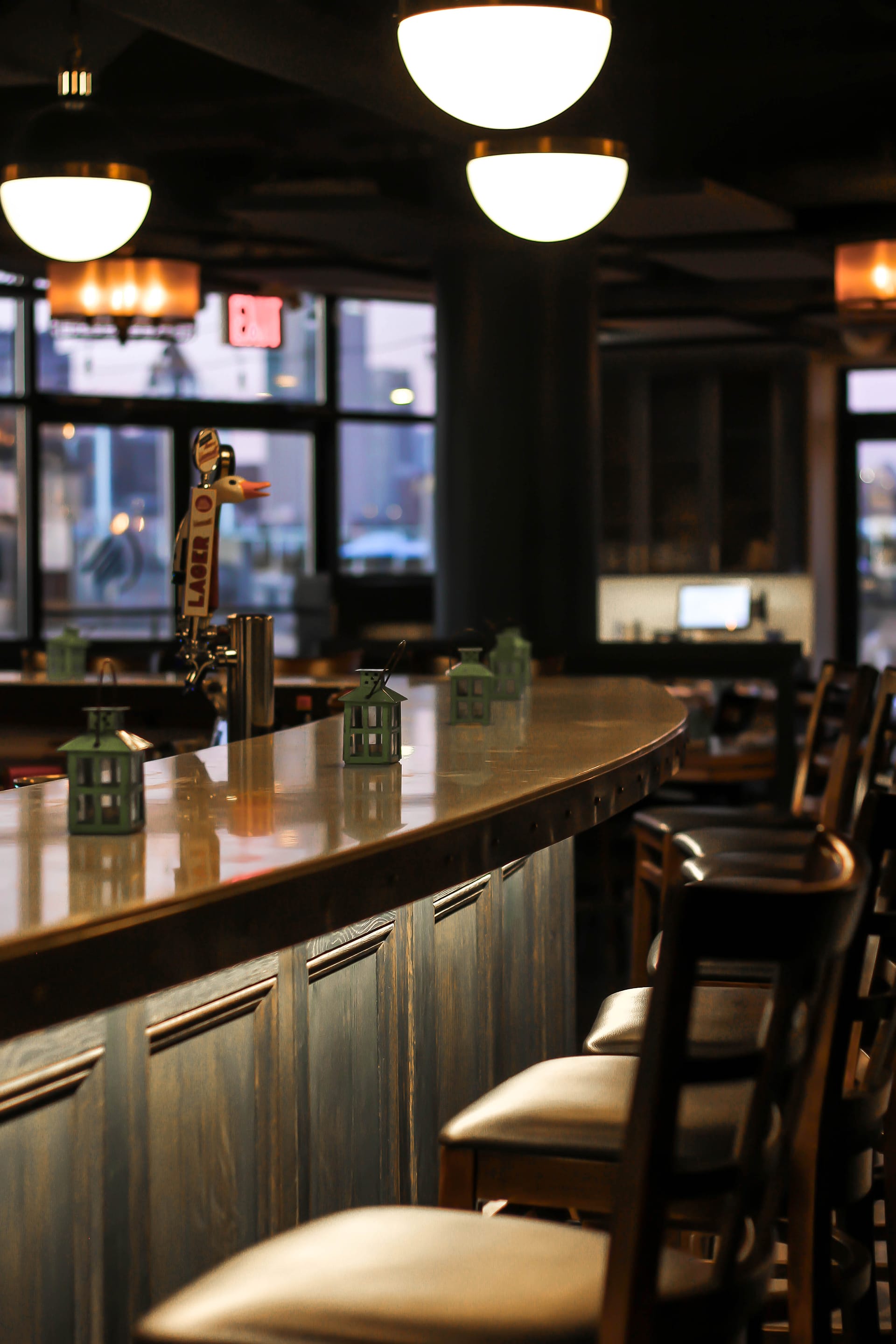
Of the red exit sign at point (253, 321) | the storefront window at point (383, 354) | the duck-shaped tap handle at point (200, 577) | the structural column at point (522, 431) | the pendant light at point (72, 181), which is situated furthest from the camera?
the storefront window at point (383, 354)

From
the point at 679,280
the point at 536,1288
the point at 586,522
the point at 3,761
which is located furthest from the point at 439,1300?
the point at 679,280

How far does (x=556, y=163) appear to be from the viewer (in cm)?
325

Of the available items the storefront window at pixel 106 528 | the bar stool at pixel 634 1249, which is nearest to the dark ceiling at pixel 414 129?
the storefront window at pixel 106 528

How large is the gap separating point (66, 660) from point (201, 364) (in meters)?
Result: 6.02

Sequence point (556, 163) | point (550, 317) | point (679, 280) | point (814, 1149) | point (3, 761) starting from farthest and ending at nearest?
point (679, 280), point (550, 317), point (3, 761), point (556, 163), point (814, 1149)

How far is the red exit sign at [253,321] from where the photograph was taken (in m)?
8.98

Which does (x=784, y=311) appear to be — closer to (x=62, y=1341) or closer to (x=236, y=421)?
(x=236, y=421)

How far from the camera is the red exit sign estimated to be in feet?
29.5

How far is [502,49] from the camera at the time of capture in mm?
2420

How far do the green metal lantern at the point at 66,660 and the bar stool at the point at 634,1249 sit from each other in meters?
3.51

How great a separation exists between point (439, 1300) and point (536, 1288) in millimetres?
76

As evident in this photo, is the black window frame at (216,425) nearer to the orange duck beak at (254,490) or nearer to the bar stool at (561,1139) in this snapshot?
the orange duck beak at (254,490)

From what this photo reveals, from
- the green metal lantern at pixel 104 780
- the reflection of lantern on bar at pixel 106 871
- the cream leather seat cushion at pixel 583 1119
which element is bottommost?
the cream leather seat cushion at pixel 583 1119

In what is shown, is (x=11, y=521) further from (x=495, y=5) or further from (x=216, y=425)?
(x=495, y=5)
